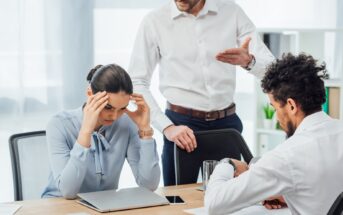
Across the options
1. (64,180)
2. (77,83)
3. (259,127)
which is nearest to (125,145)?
(64,180)

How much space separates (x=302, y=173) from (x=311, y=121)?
18cm

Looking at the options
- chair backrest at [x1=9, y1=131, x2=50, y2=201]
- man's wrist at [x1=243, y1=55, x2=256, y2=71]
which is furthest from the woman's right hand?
man's wrist at [x1=243, y1=55, x2=256, y2=71]

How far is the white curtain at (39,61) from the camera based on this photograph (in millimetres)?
3668

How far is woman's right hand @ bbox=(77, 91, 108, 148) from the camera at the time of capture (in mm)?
2270

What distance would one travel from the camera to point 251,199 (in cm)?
181

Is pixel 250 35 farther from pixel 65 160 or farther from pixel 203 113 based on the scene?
pixel 65 160

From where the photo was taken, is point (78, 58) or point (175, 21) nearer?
point (175, 21)

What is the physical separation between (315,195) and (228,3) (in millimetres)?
1610

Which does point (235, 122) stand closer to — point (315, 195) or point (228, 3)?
point (228, 3)

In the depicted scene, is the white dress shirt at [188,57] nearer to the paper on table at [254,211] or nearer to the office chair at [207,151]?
the office chair at [207,151]

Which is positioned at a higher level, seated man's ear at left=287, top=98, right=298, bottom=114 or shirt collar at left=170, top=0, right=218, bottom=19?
shirt collar at left=170, top=0, right=218, bottom=19

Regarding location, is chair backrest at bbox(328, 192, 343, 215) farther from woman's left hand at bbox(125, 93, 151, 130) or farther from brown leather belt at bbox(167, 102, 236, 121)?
brown leather belt at bbox(167, 102, 236, 121)

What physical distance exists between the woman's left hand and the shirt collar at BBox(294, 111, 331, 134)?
0.82 meters

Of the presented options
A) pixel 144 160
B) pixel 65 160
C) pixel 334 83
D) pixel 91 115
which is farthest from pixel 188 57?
pixel 334 83
